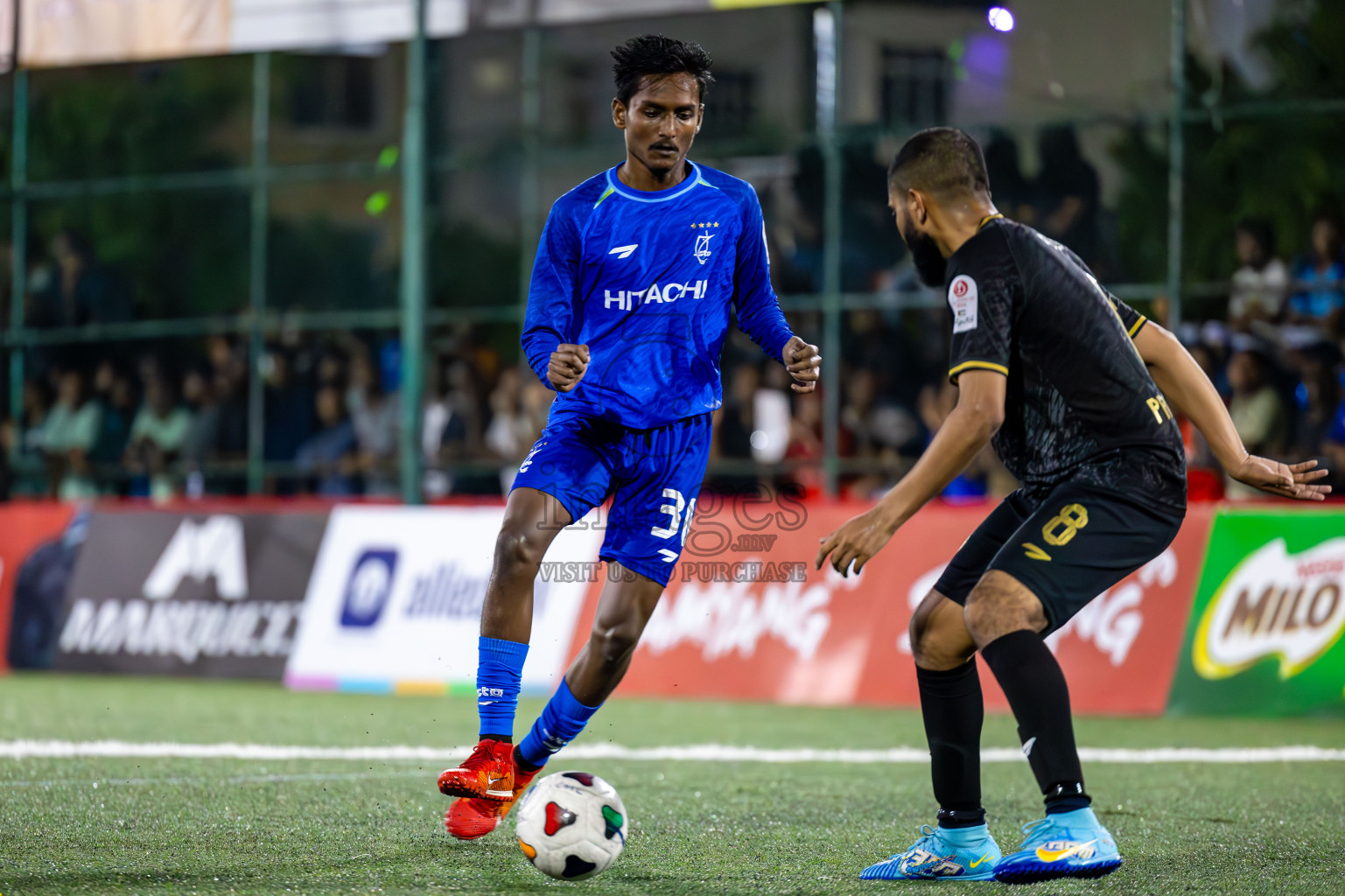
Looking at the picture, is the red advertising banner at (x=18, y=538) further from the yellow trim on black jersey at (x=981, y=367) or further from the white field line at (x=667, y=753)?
the yellow trim on black jersey at (x=981, y=367)

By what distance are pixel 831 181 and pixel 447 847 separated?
1131 cm

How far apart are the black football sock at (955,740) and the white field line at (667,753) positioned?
3.01 metres

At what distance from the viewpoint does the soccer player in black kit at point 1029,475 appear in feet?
14.8

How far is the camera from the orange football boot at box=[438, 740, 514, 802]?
16.6 ft

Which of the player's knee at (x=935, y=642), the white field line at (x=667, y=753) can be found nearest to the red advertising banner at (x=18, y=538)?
the white field line at (x=667, y=753)

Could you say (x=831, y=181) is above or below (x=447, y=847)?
above

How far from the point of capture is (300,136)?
60.7 feet

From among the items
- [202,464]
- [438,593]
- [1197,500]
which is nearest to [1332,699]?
[1197,500]

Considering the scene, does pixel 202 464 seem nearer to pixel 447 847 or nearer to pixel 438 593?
pixel 438 593

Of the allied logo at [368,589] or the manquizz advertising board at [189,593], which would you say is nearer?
the allied logo at [368,589]

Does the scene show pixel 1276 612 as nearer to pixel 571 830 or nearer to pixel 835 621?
pixel 835 621

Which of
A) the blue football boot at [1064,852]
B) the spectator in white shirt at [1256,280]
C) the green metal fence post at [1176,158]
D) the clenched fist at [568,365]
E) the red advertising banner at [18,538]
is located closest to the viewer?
the blue football boot at [1064,852]

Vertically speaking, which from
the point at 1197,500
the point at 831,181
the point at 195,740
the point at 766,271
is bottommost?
the point at 195,740

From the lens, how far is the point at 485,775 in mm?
5156
